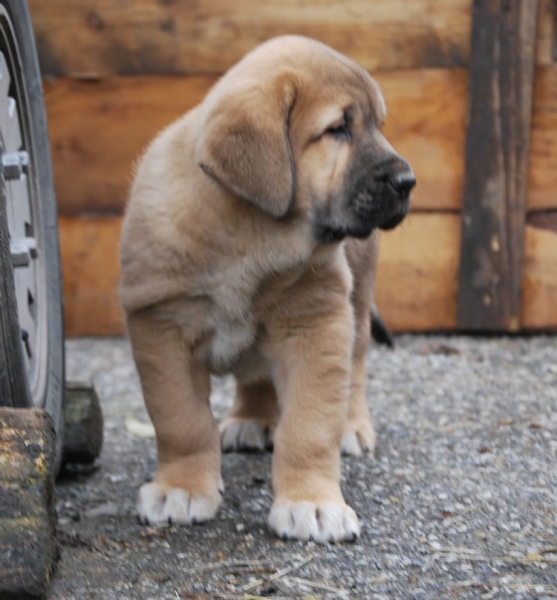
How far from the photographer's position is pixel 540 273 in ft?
18.3

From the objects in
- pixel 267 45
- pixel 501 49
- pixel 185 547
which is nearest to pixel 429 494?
pixel 185 547

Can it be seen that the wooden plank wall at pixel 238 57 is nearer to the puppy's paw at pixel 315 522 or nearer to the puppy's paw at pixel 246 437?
the puppy's paw at pixel 246 437

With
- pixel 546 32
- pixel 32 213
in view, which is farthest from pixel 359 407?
pixel 546 32

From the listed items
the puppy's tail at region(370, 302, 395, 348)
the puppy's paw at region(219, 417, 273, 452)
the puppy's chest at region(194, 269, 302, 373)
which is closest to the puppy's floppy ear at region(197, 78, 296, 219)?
the puppy's chest at region(194, 269, 302, 373)

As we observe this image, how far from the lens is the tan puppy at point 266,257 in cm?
282

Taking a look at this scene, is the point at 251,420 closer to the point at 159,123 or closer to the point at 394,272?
the point at 394,272

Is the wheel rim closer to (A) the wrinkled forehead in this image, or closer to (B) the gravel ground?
(B) the gravel ground

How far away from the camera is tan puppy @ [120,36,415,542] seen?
2824 mm

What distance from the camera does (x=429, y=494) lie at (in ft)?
10.2

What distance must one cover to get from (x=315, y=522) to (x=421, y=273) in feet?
10.1

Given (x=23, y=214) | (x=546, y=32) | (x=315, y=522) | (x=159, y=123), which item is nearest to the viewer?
(x=315, y=522)

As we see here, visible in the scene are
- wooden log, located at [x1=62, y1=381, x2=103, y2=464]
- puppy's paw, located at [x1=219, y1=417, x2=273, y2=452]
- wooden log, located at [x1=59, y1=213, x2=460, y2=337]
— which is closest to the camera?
wooden log, located at [x1=62, y1=381, x2=103, y2=464]

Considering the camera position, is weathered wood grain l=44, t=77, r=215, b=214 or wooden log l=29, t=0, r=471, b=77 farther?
weathered wood grain l=44, t=77, r=215, b=214

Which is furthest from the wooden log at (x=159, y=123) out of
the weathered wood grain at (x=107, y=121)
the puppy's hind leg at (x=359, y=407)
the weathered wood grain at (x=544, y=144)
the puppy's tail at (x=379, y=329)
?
the puppy's hind leg at (x=359, y=407)
